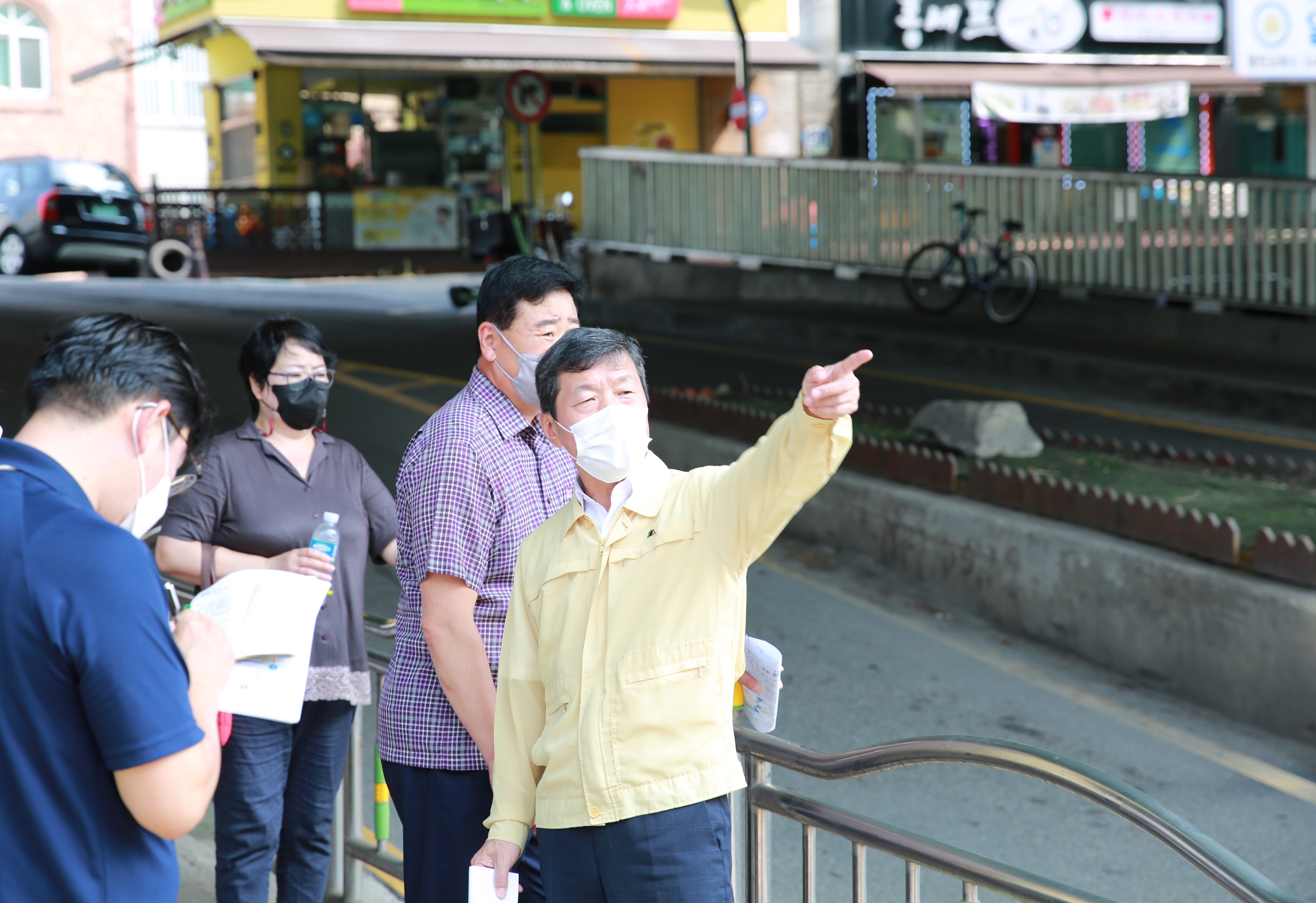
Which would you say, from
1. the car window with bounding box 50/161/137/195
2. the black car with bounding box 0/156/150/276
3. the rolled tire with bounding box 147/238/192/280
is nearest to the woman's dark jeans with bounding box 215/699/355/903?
the black car with bounding box 0/156/150/276

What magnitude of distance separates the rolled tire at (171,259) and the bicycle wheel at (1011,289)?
13568 mm

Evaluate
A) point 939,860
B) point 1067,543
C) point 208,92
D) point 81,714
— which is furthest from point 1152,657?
point 208,92

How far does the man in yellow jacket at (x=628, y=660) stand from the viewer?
2391 millimetres

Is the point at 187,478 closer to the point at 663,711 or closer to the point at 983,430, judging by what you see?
the point at 663,711

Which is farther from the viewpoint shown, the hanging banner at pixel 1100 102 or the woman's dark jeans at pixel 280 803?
the hanging banner at pixel 1100 102

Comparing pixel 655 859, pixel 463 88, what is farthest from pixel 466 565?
pixel 463 88

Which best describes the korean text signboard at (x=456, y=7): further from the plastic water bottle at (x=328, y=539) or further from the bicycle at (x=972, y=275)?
the plastic water bottle at (x=328, y=539)

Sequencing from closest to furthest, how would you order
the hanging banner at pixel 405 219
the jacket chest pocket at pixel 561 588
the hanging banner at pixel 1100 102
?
the jacket chest pocket at pixel 561 588 < the hanging banner at pixel 1100 102 < the hanging banner at pixel 405 219

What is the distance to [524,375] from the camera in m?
3.03

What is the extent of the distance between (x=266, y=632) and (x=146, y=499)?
0.55m

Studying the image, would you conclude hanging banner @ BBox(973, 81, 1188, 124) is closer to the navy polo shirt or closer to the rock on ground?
the rock on ground

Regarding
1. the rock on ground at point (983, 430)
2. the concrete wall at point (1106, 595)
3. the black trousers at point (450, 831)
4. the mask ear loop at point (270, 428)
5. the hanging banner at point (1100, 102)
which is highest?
the hanging banner at point (1100, 102)

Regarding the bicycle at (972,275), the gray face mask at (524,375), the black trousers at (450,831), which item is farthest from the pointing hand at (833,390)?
the bicycle at (972,275)

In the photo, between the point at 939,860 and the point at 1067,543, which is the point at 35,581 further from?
the point at 1067,543
